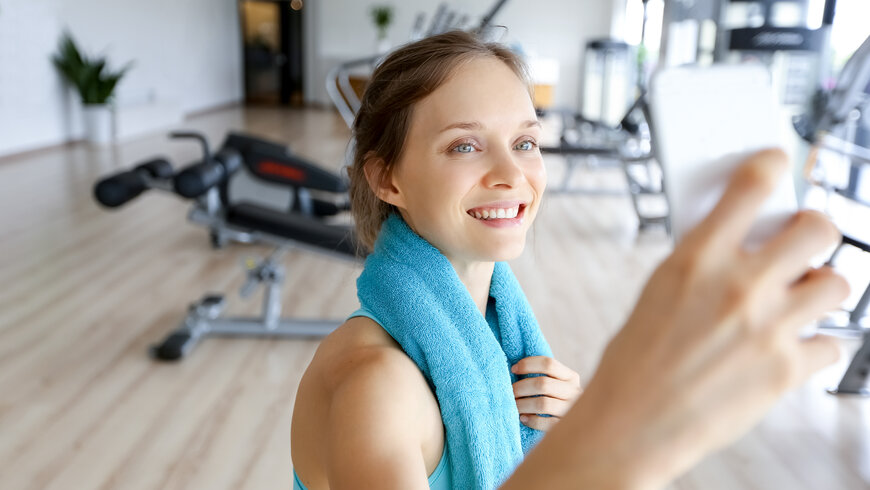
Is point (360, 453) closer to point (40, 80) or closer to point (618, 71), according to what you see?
point (40, 80)

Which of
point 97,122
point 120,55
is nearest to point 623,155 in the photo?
point 97,122

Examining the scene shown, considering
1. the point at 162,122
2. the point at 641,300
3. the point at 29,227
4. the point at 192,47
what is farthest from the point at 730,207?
the point at 192,47

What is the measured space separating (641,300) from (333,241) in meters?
2.49

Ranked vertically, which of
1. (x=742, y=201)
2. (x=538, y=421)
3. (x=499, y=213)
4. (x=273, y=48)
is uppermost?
(x=273, y=48)

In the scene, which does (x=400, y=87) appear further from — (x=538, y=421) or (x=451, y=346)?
(x=538, y=421)

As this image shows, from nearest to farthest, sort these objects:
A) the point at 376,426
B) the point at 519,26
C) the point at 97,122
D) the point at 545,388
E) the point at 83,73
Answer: the point at 376,426, the point at 545,388, the point at 83,73, the point at 97,122, the point at 519,26

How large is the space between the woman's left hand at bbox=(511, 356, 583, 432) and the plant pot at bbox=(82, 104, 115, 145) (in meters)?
7.81

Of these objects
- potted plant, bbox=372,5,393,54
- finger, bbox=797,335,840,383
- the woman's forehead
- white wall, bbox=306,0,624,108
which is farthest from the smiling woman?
white wall, bbox=306,0,624,108

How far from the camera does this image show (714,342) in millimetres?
282

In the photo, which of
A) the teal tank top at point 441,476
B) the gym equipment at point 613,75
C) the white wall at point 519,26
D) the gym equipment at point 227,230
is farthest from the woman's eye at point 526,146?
the white wall at point 519,26

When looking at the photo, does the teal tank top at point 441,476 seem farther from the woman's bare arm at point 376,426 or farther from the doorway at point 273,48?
the doorway at point 273,48

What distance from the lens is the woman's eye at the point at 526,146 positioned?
0.79m

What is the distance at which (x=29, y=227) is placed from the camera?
14.1ft

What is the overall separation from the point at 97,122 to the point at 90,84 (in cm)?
39
